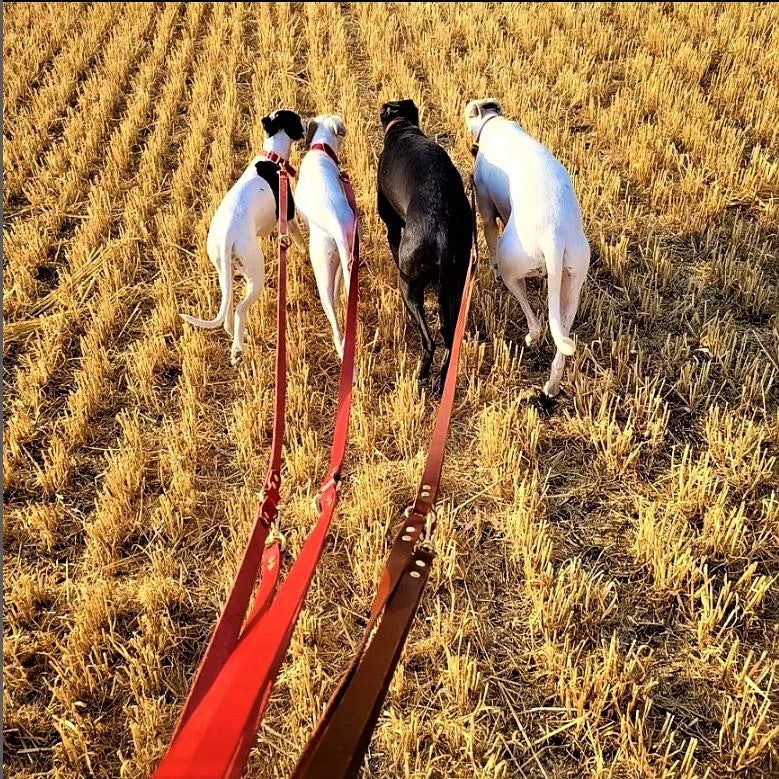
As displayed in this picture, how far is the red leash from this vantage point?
1381mm

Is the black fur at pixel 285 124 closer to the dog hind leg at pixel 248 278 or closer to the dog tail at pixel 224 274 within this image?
the dog hind leg at pixel 248 278

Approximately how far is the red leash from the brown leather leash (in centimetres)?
17

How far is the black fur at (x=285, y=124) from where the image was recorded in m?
4.48

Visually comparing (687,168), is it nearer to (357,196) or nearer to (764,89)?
(764,89)

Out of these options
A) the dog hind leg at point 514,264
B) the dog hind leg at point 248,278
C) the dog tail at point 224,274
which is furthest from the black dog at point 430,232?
the dog tail at point 224,274

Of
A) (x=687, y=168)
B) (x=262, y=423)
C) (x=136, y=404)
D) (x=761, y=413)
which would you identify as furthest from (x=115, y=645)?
(x=687, y=168)

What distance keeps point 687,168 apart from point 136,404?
4538 mm

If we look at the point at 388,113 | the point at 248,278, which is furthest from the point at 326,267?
the point at 388,113

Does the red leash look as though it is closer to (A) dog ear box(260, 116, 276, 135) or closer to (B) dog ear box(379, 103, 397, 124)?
(A) dog ear box(260, 116, 276, 135)

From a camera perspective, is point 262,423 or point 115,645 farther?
point 262,423

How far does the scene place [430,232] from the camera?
3467mm

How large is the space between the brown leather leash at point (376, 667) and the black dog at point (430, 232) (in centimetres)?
135

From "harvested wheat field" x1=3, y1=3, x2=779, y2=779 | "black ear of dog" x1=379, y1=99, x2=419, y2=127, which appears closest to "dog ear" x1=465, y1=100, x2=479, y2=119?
"black ear of dog" x1=379, y1=99, x2=419, y2=127

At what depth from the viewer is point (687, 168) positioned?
5.24 meters
